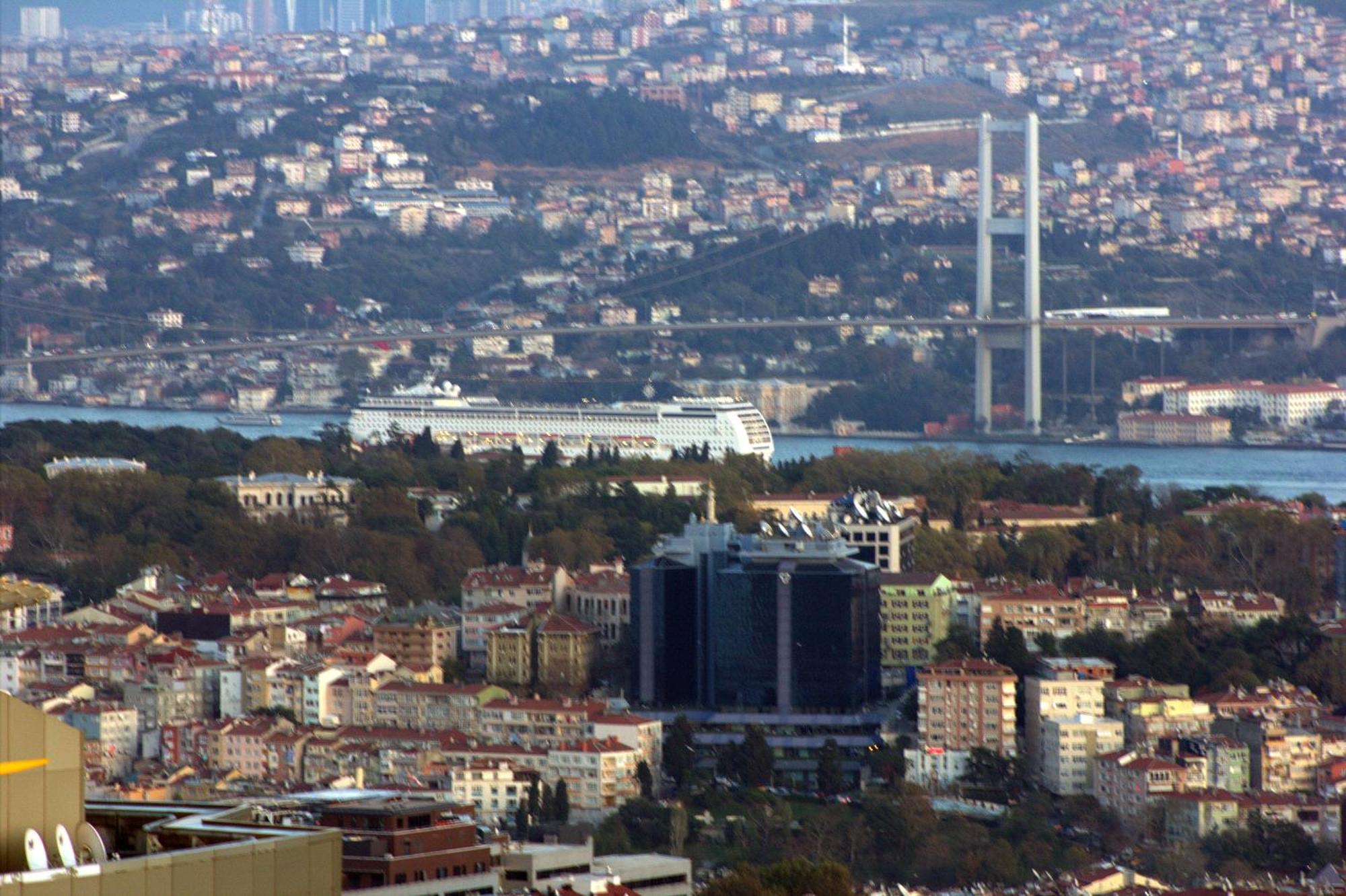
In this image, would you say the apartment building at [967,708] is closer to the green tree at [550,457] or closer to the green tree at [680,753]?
the green tree at [680,753]

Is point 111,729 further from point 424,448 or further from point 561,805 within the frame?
point 424,448

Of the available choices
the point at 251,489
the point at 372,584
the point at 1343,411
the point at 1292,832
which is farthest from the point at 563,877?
the point at 1343,411

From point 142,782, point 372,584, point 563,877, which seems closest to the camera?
point 563,877

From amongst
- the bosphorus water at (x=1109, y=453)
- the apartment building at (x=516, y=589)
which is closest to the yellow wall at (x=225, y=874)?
the apartment building at (x=516, y=589)

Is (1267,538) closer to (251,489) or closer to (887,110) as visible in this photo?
(251,489)

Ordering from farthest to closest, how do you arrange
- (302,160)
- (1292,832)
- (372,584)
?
(302,160), (372,584), (1292,832)

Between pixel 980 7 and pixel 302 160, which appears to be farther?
pixel 980 7

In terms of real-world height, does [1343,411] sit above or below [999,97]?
below
